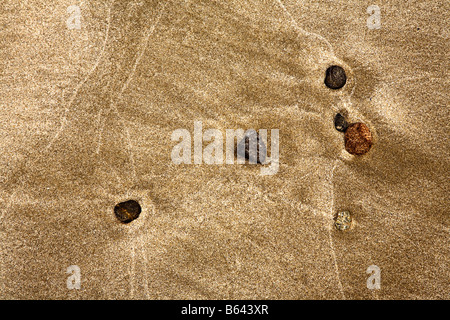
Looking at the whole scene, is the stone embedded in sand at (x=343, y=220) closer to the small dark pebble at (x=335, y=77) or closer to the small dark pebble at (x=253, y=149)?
the small dark pebble at (x=253, y=149)

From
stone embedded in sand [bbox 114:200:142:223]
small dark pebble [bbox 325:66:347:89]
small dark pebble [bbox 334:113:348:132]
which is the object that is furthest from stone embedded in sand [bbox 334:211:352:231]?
stone embedded in sand [bbox 114:200:142:223]

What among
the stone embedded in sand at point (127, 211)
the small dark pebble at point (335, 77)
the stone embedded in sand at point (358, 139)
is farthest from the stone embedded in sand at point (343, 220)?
the stone embedded in sand at point (127, 211)

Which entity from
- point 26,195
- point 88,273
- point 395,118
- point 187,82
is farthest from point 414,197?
point 26,195

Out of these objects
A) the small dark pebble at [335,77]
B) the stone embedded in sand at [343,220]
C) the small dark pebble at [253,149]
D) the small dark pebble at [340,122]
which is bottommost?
the stone embedded in sand at [343,220]

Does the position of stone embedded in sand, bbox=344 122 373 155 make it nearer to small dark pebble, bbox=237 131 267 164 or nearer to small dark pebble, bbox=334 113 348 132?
small dark pebble, bbox=334 113 348 132

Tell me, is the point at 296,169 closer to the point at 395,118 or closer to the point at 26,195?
the point at 395,118

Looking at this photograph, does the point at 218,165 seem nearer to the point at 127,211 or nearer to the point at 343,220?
the point at 127,211
